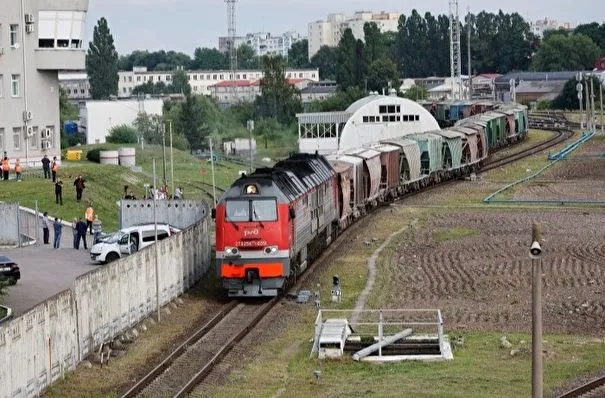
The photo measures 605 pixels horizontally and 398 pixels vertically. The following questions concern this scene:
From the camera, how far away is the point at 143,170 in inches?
3061

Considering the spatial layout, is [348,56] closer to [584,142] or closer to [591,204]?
[584,142]

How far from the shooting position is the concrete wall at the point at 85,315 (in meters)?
23.2

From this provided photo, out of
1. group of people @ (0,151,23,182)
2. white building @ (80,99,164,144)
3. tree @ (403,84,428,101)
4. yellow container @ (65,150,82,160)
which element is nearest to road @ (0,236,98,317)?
group of people @ (0,151,23,182)

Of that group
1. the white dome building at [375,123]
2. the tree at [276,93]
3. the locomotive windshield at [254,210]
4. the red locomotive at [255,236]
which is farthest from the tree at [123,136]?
the locomotive windshield at [254,210]

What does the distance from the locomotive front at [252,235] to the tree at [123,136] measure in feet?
235

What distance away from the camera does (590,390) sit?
74.9ft

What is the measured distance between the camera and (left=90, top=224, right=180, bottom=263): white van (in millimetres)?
42656

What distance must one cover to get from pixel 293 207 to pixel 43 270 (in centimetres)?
970

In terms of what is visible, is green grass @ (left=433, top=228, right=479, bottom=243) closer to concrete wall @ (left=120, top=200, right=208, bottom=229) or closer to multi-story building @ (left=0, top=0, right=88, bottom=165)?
concrete wall @ (left=120, top=200, right=208, bottom=229)

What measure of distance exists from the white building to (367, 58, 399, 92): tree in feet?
166

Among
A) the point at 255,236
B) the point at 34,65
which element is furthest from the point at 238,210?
the point at 34,65

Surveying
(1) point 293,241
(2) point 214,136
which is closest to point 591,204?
(1) point 293,241

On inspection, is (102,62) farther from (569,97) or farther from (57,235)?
(57,235)

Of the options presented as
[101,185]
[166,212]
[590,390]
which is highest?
[101,185]
